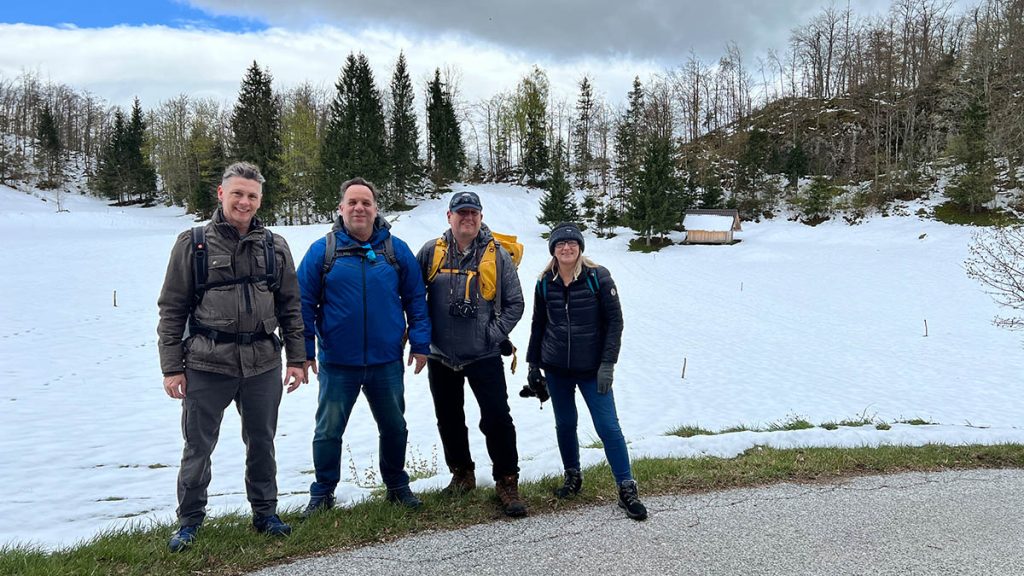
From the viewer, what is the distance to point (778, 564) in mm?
3156

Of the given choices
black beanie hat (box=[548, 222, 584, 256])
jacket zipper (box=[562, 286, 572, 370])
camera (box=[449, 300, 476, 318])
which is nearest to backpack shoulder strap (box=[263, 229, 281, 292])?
camera (box=[449, 300, 476, 318])

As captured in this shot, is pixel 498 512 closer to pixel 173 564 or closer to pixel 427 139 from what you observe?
pixel 173 564

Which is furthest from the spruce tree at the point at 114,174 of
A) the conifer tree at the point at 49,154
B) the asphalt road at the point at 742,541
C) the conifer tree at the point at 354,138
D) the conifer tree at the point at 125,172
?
the asphalt road at the point at 742,541

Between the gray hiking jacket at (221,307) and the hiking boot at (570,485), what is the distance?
228cm

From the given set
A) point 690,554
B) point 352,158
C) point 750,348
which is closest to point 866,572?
point 690,554

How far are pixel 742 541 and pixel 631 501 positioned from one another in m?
Result: 0.74

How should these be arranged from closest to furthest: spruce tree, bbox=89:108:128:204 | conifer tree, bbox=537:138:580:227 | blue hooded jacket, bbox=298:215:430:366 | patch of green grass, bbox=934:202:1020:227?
1. blue hooded jacket, bbox=298:215:430:366
2. patch of green grass, bbox=934:202:1020:227
3. conifer tree, bbox=537:138:580:227
4. spruce tree, bbox=89:108:128:204

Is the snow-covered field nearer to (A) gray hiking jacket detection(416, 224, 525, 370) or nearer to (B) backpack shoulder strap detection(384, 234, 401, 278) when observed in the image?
(A) gray hiking jacket detection(416, 224, 525, 370)

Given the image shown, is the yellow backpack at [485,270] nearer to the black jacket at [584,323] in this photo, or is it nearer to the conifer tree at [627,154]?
the black jacket at [584,323]

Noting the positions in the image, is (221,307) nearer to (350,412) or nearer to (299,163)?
(350,412)

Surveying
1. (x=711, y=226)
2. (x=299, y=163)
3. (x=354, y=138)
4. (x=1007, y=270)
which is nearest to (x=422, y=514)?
(x=1007, y=270)

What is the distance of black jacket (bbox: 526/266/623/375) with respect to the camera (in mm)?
4016

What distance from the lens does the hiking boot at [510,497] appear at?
12.3 ft

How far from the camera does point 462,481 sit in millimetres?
4188
